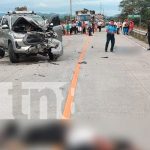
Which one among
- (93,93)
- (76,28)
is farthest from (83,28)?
(93,93)

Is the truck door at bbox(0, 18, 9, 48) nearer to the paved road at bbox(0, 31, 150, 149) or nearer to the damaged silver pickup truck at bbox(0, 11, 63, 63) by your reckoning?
the damaged silver pickup truck at bbox(0, 11, 63, 63)

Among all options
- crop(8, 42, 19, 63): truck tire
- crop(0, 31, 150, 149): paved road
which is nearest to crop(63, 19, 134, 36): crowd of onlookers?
crop(8, 42, 19, 63): truck tire

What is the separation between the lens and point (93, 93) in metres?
11.2

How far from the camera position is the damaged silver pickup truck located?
19.5 meters

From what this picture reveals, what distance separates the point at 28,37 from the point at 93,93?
8746 mm

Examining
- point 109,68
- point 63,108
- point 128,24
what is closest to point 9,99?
point 63,108

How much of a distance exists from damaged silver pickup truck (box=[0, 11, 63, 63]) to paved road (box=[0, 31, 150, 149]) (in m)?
0.59

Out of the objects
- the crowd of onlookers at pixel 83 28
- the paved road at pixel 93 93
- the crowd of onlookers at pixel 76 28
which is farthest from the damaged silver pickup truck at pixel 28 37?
the crowd of onlookers at pixel 76 28

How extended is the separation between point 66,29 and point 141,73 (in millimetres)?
40640

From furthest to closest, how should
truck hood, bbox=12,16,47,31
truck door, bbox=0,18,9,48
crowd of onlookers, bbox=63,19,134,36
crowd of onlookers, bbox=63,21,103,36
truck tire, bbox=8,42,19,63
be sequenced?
A: 1. crowd of onlookers, bbox=63,21,103,36
2. crowd of onlookers, bbox=63,19,134,36
3. truck door, bbox=0,18,9,48
4. truck hood, bbox=12,16,47,31
5. truck tire, bbox=8,42,19,63

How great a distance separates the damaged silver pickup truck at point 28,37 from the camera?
19453mm

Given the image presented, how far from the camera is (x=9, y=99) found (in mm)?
10430

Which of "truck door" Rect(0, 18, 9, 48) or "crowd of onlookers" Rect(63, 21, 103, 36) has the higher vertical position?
"truck door" Rect(0, 18, 9, 48)

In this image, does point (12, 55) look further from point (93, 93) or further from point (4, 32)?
point (93, 93)
